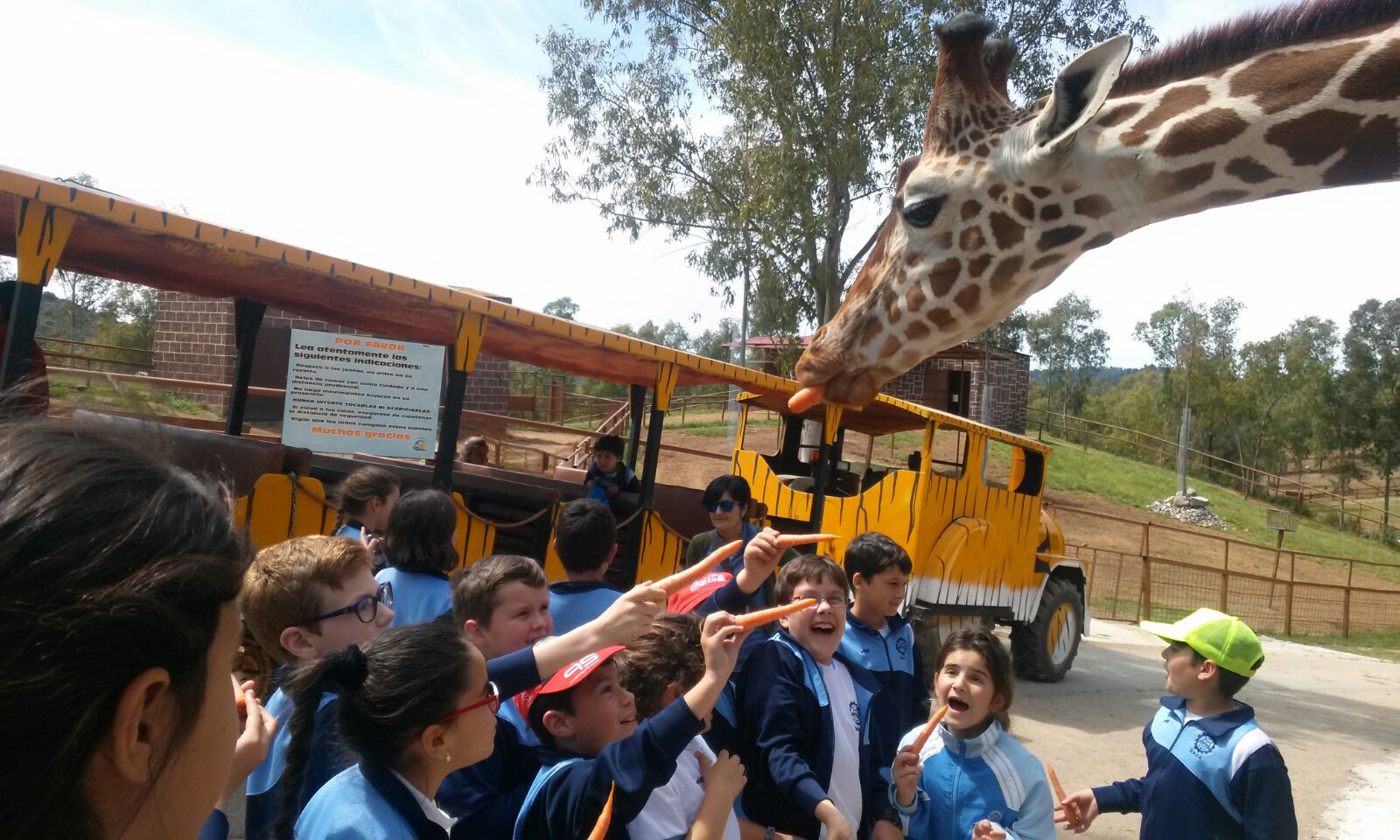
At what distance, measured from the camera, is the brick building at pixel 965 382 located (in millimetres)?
31922

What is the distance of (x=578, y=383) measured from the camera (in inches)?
1759

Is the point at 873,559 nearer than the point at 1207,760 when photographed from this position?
No

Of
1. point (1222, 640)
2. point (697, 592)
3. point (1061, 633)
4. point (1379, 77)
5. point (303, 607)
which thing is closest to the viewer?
point (303, 607)

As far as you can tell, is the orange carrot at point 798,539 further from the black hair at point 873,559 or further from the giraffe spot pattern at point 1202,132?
the giraffe spot pattern at point 1202,132

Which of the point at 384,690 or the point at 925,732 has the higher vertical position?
the point at 384,690

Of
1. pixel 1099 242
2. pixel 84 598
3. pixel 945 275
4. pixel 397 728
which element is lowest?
pixel 397 728

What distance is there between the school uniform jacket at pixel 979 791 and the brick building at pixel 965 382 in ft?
84.5

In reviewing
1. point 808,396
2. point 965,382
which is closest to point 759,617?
point 808,396

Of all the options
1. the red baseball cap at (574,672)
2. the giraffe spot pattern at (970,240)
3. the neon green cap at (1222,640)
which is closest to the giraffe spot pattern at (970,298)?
the giraffe spot pattern at (970,240)

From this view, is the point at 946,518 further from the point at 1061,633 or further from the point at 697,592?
the point at 697,592

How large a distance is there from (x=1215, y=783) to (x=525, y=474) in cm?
690

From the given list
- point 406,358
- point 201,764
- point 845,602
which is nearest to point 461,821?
point 201,764

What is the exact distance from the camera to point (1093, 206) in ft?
10.9

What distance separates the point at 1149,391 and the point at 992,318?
6504 cm
